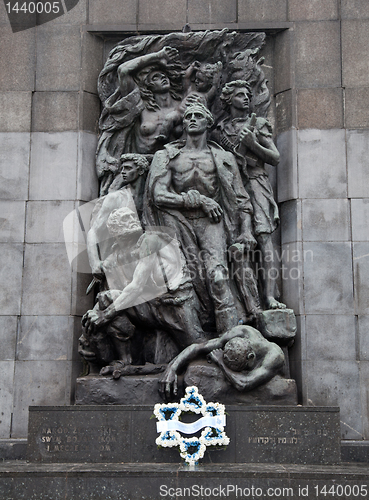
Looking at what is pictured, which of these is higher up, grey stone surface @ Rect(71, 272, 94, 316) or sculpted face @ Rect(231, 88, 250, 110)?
sculpted face @ Rect(231, 88, 250, 110)

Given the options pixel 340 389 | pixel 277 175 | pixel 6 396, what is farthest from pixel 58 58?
pixel 340 389

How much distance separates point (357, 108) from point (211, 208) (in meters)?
3.48

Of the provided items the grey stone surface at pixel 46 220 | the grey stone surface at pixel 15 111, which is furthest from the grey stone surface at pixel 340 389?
the grey stone surface at pixel 15 111

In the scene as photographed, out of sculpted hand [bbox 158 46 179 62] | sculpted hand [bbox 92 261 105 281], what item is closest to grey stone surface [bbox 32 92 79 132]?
sculpted hand [bbox 158 46 179 62]

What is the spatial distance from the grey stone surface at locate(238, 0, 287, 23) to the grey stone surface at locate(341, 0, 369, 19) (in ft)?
3.66

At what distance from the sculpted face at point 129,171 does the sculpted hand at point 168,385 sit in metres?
3.55

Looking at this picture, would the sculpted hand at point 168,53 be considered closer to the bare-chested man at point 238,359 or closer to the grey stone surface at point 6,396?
the bare-chested man at point 238,359

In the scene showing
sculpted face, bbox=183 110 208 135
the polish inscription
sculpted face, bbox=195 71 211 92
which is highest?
sculpted face, bbox=195 71 211 92

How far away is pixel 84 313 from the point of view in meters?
11.0

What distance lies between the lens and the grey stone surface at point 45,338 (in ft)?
35.2

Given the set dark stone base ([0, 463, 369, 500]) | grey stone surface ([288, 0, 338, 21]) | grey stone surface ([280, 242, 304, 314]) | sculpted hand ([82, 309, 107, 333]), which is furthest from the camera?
grey stone surface ([288, 0, 338, 21])

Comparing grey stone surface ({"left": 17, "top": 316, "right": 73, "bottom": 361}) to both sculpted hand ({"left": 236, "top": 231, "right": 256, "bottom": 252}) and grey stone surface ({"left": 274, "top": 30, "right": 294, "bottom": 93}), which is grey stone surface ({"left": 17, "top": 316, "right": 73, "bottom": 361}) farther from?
grey stone surface ({"left": 274, "top": 30, "right": 294, "bottom": 93})

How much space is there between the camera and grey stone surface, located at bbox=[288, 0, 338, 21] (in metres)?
11.7

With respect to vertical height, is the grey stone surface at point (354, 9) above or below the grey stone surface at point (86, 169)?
above
